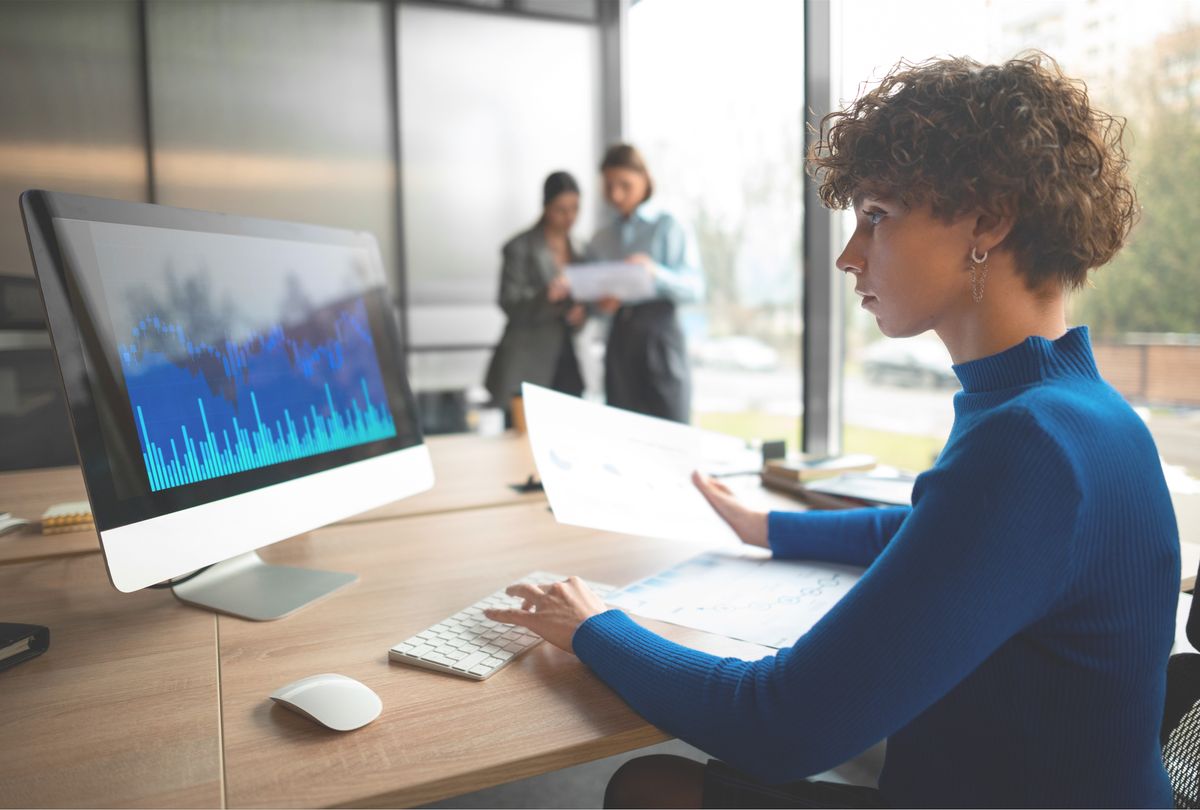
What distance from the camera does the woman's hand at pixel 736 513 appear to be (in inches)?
48.1

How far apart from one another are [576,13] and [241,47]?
5.74 ft

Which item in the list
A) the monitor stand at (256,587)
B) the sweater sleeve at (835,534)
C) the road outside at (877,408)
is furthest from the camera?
the road outside at (877,408)

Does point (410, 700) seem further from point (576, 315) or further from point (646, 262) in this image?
point (576, 315)

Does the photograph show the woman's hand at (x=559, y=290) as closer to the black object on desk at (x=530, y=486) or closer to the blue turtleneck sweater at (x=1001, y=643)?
the black object on desk at (x=530, y=486)

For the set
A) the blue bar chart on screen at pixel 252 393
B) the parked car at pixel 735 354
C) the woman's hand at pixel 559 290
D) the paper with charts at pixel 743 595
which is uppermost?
the woman's hand at pixel 559 290

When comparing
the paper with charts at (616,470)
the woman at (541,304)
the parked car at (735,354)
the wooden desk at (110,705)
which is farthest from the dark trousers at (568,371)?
the wooden desk at (110,705)

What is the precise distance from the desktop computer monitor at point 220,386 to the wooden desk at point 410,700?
95 mm

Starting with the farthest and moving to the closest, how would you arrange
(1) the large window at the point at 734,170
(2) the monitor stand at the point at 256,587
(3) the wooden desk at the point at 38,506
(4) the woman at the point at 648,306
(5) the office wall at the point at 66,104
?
(5) the office wall at the point at 66,104 → (4) the woman at the point at 648,306 → (1) the large window at the point at 734,170 → (3) the wooden desk at the point at 38,506 → (2) the monitor stand at the point at 256,587

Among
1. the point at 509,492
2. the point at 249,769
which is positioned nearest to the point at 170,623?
the point at 249,769

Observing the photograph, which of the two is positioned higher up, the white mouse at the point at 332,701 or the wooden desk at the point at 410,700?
the white mouse at the point at 332,701

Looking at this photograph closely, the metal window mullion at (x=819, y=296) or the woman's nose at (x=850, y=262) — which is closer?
the woman's nose at (x=850, y=262)

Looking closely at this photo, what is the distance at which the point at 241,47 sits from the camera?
12.5 feet

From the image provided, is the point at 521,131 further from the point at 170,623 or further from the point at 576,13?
the point at 170,623

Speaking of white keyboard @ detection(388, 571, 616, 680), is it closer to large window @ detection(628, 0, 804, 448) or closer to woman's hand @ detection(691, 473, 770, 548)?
woman's hand @ detection(691, 473, 770, 548)
